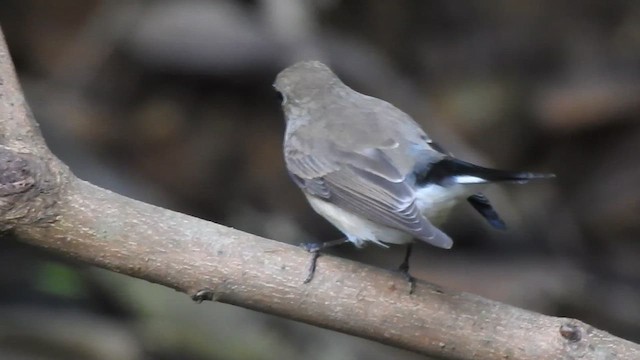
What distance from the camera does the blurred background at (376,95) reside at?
4.36 metres

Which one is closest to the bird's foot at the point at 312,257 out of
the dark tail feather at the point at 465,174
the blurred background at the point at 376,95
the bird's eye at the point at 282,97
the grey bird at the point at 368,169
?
the grey bird at the point at 368,169

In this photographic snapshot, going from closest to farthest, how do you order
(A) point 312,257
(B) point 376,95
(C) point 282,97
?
(A) point 312,257 → (C) point 282,97 → (B) point 376,95

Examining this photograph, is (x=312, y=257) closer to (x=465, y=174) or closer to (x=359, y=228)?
(x=359, y=228)

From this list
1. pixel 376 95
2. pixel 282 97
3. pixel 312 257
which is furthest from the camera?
pixel 376 95

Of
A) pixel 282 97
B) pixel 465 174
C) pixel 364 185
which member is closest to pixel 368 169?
pixel 364 185

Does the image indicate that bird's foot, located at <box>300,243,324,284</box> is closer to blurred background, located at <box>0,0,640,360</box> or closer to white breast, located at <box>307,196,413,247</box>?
white breast, located at <box>307,196,413,247</box>

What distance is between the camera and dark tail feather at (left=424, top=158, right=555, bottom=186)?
2.26m

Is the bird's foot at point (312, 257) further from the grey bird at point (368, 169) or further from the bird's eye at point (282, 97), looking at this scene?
the bird's eye at point (282, 97)

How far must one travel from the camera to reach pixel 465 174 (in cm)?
243

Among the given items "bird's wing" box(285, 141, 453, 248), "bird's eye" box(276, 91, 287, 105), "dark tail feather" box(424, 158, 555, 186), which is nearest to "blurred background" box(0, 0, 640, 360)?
"bird's eye" box(276, 91, 287, 105)

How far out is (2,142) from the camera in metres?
2.25

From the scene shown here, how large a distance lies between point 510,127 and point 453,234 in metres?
0.64

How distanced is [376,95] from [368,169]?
72.7 inches

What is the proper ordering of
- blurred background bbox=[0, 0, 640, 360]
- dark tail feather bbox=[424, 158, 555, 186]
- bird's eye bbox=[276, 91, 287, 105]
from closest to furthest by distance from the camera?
dark tail feather bbox=[424, 158, 555, 186], bird's eye bbox=[276, 91, 287, 105], blurred background bbox=[0, 0, 640, 360]
